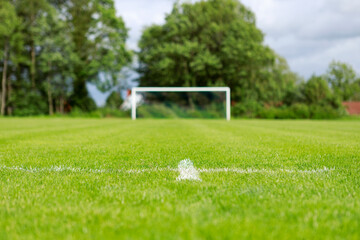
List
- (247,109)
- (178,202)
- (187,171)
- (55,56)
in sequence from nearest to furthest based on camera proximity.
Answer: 1. (178,202)
2. (187,171)
3. (55,56)
4. (247,109)

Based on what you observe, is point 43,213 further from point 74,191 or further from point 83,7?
point 83,7

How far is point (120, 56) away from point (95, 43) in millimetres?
3483

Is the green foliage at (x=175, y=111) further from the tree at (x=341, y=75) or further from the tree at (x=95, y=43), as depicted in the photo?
the tree at (x=341, y=75)

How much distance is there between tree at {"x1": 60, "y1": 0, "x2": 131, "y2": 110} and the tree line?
10 cm

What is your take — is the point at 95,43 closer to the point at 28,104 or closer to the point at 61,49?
the point at 61,49

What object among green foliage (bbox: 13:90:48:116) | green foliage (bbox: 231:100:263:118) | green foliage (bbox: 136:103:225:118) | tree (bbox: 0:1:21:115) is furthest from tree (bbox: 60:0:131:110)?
green foliage (bbox: 231:100:263:118)

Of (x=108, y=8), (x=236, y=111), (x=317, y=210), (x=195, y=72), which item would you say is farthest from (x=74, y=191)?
(x=108, y=8)

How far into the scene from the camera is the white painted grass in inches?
102

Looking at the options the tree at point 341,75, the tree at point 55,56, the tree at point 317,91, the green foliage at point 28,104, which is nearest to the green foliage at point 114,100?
the tree at point 55,56

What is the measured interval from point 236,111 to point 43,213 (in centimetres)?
2495

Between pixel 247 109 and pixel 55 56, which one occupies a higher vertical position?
pixel 55 56

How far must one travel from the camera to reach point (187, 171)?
2871 mm

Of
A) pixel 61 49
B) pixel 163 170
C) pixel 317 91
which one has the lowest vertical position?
pixel 163 170

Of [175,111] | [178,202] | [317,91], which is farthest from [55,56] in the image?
[178,202]
